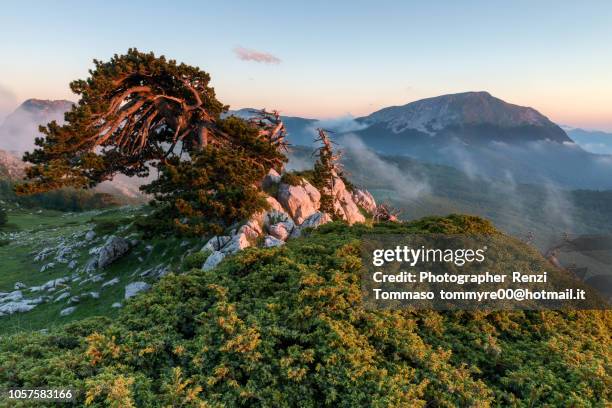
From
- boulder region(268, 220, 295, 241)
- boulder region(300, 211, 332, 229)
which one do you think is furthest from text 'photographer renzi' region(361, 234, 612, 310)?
boulder region(300, 211, 332, 229)

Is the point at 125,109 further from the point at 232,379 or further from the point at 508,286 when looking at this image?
the point at 508,286

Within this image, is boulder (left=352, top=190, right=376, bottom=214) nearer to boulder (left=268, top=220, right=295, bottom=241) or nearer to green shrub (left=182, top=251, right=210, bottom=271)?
boulder (left=268, top=220, right=295, bottom=241)

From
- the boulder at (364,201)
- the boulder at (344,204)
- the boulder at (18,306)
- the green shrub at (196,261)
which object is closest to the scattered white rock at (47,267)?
the boulder at (18,306)

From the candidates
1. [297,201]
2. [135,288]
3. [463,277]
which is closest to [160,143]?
[297,201]

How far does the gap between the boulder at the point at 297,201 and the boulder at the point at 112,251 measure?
34.3 feet

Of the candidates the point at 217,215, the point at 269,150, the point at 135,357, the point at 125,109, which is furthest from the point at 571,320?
the point at 125,109

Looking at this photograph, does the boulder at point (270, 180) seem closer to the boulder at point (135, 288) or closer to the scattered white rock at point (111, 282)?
the scattered white rock at point (111, 282)

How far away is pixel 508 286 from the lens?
30.8 feet

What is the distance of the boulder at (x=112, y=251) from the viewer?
2058cm

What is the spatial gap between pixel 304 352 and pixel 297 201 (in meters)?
17.6

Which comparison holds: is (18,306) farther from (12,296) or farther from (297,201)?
(297,201)

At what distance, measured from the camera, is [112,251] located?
68.6ft

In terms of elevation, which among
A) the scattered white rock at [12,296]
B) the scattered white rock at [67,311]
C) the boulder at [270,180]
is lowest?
the scattered white rock at [12,296]

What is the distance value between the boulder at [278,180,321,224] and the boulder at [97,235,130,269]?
1047 centimetres
